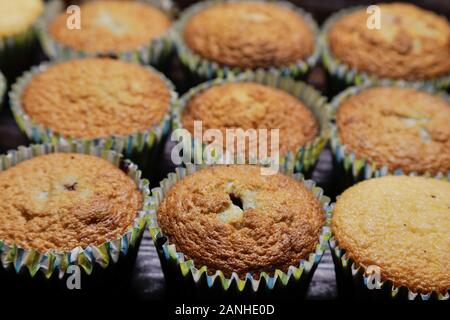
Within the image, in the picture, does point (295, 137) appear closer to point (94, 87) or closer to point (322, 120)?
point (322, 120)

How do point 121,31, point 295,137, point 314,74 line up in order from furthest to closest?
point 314,74, point 121,31, point 295,137

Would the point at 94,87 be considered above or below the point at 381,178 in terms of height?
above

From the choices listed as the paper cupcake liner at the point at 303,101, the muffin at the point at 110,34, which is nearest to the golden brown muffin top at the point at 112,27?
the muffin at the point at 110,34

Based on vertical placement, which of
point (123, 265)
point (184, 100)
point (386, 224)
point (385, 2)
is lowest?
point (123, 265)

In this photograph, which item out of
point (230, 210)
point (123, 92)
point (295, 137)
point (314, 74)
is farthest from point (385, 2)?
point (230, 210)

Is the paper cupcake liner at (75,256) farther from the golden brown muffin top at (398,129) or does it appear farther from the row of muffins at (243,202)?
the golden brown muffin top at (398,129)

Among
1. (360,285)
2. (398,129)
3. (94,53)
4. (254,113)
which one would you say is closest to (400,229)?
(360,285)

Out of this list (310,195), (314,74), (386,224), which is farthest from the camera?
(314,74)

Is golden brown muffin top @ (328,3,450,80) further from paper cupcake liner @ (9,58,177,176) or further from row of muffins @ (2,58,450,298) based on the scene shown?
paper cupcake liner @ (9,58,177,176)
